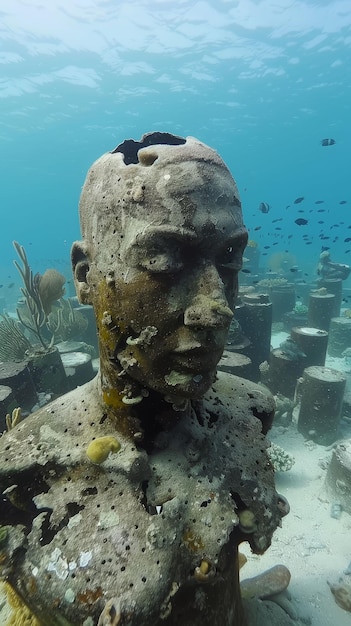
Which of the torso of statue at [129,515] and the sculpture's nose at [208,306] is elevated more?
the sculpture's nose at [208,306]

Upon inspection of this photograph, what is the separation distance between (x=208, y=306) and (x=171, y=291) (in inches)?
7.6

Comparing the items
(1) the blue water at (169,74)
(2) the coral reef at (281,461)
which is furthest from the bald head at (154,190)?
(1) the blue water at (169,74)

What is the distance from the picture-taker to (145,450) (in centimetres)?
198

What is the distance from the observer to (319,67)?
1281 inches

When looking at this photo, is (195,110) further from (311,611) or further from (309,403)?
(311,611)

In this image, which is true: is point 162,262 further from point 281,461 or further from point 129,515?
point 281,461

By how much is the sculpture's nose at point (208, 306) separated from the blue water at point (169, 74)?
13333mm

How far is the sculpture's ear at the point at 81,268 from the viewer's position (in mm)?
2047

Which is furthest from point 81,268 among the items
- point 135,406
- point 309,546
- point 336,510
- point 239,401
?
point 336,510

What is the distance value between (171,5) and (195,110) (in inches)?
651

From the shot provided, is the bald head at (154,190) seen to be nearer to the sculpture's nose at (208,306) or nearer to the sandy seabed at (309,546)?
the sculpture's nose at (208,306)

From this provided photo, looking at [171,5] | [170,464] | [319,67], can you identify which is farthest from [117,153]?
[319,67]

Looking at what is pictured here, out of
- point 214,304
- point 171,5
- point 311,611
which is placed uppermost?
point 171,5

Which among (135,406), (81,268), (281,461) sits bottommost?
(281,461)
